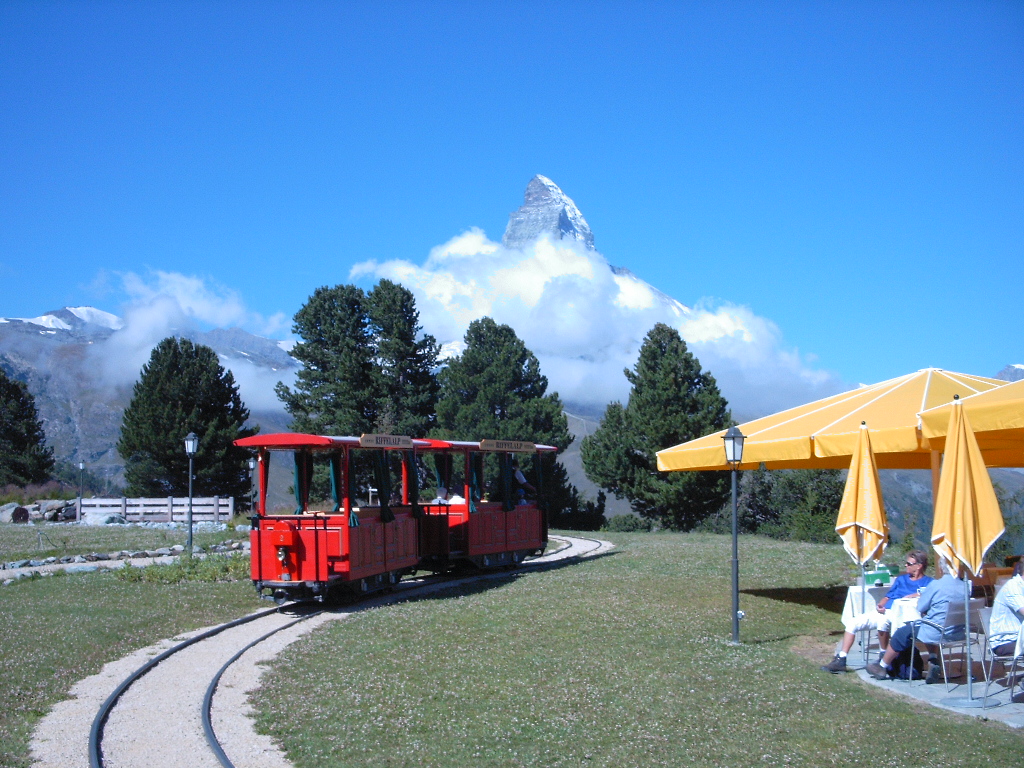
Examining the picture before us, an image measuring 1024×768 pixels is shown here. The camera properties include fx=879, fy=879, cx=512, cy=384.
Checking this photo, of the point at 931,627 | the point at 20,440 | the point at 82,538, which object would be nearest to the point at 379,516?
the point at 931,627

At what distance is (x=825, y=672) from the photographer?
9688mm

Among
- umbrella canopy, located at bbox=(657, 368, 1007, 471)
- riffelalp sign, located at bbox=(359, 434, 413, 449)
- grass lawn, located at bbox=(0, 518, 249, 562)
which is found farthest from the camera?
grass lawn, located at bbox=(0, 518, 249, 562)

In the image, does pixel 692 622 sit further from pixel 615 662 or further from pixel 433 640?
pixel 433 640

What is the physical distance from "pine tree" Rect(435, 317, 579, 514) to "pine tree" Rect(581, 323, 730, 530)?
3.10m

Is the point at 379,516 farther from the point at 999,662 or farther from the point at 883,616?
the point at 999,662

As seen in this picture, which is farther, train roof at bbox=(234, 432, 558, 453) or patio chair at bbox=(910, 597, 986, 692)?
train roof at bbox=(234, 432, 558, 453)

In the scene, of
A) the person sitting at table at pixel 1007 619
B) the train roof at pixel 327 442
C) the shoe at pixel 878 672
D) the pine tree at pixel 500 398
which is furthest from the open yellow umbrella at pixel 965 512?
the pine tree at pixel 500 398

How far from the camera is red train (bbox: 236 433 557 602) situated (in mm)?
14656

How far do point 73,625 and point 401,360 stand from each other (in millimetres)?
37603

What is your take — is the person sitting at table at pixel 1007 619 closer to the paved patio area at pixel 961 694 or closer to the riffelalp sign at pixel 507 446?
the paved patio area at pixel 961 694

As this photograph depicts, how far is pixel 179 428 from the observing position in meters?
48.2

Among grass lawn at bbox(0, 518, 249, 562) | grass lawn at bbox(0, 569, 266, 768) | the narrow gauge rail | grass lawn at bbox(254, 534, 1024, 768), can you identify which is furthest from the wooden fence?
grass lawn at bbox(254, 534, 1024, 768)

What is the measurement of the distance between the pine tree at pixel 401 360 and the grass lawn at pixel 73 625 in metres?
29.8

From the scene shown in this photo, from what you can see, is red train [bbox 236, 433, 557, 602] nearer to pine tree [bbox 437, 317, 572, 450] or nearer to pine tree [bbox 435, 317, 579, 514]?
pine tree [bbox 435, 317, 579, 514]
